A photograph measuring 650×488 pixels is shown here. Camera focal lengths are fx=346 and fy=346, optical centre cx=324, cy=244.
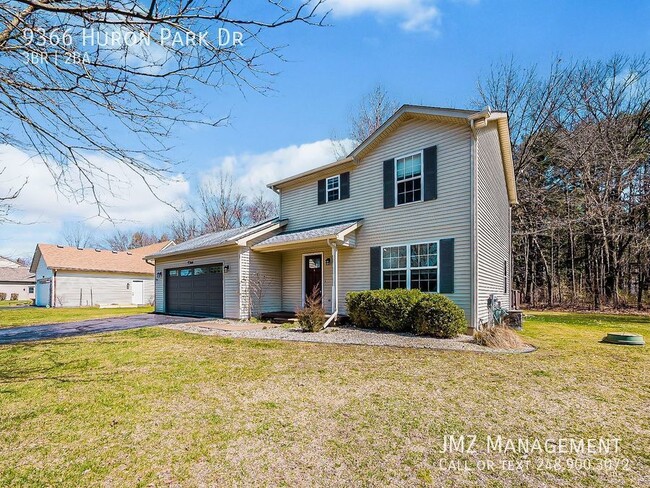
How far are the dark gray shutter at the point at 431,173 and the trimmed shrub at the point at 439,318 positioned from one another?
118 inches

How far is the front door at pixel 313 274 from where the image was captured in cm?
1241

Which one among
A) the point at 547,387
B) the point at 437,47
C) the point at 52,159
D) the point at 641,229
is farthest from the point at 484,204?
the point at 641,229

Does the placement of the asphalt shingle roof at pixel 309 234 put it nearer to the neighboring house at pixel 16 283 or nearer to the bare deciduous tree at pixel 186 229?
the bare deciduous tree at pixel 186 229

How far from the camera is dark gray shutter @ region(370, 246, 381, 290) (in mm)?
10648

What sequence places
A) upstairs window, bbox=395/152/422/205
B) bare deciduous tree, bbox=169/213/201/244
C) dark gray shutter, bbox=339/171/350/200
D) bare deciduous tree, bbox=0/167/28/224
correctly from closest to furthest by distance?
bare deciduous tree, bbox=0/167/28/224
upstairs window, bbox=395/152/422/205
dark gray shutter, bbox=339/171/350/200
bare deciduous tree, bbox=169/213/201/244

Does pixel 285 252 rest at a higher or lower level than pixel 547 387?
higher

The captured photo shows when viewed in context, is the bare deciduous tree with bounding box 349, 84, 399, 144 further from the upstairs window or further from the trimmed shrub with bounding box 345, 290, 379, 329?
the trimmed shrub with bounding box 345, 290, 379, 329

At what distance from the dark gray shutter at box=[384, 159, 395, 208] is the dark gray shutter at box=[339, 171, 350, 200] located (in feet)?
5.16

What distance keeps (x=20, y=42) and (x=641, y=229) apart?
80.6 ft

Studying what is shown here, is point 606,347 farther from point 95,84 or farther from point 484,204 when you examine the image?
point 95,84

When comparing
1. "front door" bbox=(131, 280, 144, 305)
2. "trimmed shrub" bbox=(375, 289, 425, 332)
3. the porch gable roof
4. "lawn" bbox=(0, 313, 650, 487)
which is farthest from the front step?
"front door" bbox=(131, 280, 144, 305)

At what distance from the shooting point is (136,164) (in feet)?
13.0

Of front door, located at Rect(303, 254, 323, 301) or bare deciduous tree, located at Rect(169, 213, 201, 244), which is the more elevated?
bare deciduous tree, located at Rect(169, 213, 201, 244)

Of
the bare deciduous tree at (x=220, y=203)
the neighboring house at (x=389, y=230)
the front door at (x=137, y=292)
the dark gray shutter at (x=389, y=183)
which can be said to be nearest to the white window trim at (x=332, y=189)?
the neighboring house at (x=389, y=230)
